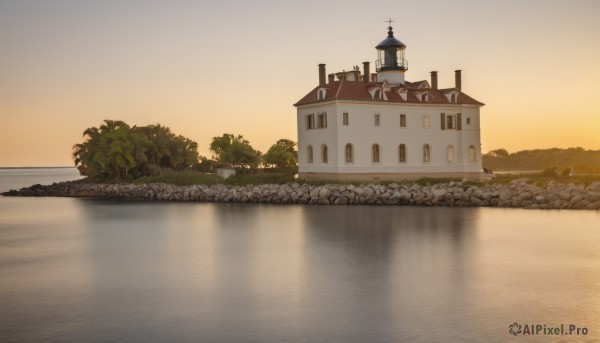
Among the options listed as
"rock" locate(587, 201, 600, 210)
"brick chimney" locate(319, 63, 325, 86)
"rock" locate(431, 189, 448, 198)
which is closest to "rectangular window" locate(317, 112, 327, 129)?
"brick chimney" locate(319, 63, 325, 86)

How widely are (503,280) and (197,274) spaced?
21.7 ft

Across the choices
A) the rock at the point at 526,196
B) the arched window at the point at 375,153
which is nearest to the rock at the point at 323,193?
the arched window at the point at 375,153

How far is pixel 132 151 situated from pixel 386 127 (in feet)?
66.9

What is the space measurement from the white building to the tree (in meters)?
9.32

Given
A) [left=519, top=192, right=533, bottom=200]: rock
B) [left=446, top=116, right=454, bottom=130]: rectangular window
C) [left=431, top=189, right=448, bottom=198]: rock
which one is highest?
[left=446, top=116, right=454, bottom=130]: rectangular window

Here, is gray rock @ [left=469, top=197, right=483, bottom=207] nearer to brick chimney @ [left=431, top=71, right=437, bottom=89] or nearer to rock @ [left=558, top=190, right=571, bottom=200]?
rock @ [left=558, top=190, right=571, bottom=200]

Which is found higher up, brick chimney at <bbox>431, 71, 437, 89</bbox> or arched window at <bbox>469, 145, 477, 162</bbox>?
brick chimney at <bbox>431, 71, 437, 89</bbox>

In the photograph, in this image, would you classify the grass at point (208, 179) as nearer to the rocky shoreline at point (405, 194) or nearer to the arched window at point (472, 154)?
the rocky shoreline at point (405, 194)

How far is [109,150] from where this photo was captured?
4750 cm

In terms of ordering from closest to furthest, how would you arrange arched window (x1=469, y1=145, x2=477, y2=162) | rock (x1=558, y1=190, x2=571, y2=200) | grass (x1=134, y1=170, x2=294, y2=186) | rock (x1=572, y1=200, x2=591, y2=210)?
rock (x1=572, y1=200, x2=591, y2=210) < rock (x1=558, y1=190, x2=571, y2=200) < grass (x1=134, y1=170, x2=294, y2=186) < arched window (x1=469, y1=145, x2=477, y2=162)

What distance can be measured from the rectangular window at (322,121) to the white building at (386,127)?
3 centimetres

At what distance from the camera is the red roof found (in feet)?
129

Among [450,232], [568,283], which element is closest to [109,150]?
[450,232]

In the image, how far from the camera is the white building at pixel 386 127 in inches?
1531
